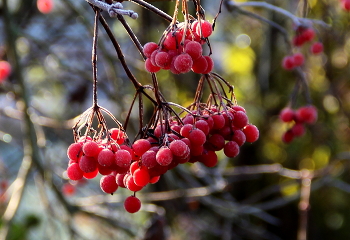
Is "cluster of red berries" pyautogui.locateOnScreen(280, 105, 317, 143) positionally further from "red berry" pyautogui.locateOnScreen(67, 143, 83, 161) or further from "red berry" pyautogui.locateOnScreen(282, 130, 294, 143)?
"red berry" pyautogui.locateOnScreen(67, 143, 83, 161)

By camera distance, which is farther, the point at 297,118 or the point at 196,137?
the point at 297,118

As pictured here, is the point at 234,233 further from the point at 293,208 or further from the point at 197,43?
the point at 197,43

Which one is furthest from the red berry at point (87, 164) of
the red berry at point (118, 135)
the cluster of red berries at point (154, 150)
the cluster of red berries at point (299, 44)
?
the cluster of red berries at point (299, 44)

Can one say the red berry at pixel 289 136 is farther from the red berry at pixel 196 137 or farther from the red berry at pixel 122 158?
the red berry at pixel 122 158

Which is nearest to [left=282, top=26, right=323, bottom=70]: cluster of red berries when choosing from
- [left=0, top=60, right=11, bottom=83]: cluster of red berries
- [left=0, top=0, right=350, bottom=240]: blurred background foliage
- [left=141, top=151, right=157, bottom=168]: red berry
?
[left=0, top=0, right=350, bottom=240]: blurred background foliage

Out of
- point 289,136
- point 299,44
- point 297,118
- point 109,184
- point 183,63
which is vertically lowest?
point 109,184

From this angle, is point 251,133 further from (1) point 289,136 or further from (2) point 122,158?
(1) point 289,136

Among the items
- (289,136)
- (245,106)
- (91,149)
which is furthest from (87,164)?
(245,106)
